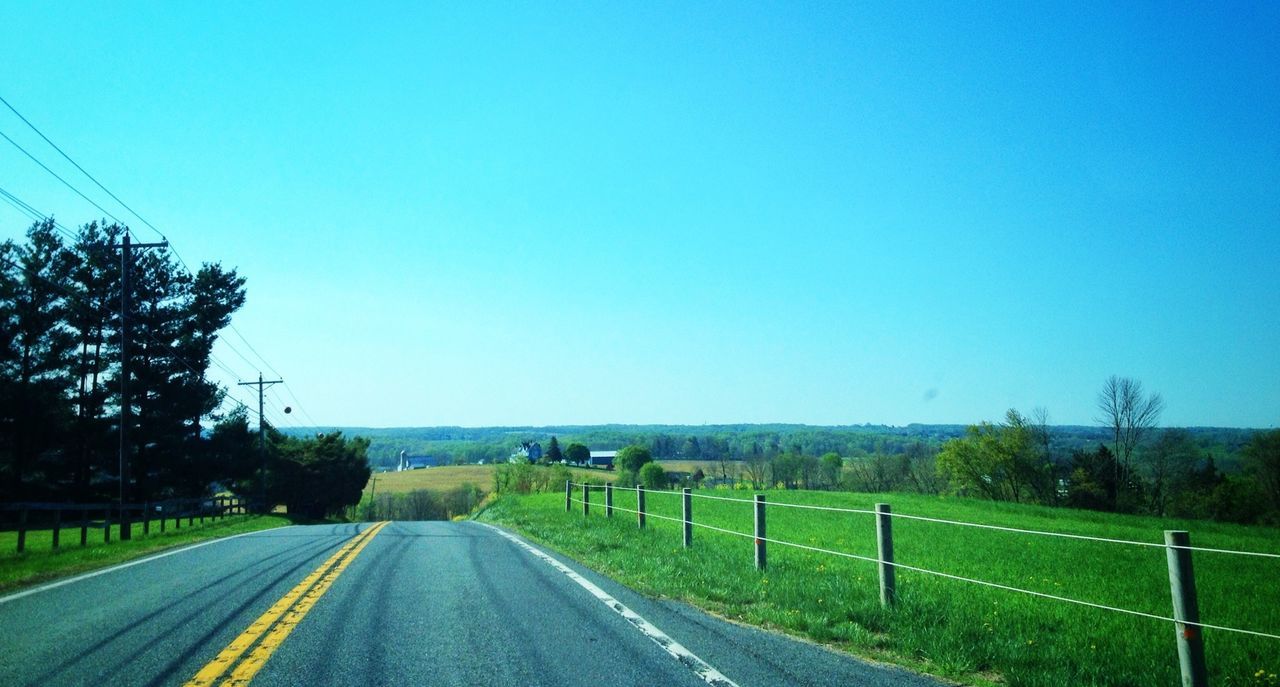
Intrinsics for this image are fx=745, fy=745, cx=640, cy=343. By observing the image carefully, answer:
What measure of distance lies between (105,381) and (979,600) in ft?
154

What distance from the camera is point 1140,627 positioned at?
8.26 metres

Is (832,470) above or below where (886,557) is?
below

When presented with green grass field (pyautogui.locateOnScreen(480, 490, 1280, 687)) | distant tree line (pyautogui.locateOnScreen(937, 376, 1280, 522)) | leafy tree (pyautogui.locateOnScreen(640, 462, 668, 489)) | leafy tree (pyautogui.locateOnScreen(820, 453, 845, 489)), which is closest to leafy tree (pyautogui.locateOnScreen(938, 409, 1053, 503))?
distant tree line (pyautogui.locateOnScreen(937, 376, 1280, 522))

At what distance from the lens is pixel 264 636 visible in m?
6.25

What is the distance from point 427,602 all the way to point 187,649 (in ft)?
8.36

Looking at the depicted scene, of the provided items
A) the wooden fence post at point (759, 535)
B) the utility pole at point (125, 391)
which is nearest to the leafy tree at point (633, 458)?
the utility pole at point (125, 391)

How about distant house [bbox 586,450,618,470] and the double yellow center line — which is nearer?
the double yellow center line

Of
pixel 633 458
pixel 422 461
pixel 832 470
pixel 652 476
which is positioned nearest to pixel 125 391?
pixel 652 476

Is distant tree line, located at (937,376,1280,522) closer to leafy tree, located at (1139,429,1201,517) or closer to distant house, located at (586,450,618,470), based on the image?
leafy tree, located at (1139,429,1201,517)

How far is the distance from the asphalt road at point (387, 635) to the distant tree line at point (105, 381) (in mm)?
30427

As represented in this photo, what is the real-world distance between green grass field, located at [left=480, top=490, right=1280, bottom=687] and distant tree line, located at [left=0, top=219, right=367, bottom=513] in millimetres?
31933

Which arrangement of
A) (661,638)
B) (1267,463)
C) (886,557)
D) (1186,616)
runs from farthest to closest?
(1267,463) < (886,557) < (661,638) < (1186,616)

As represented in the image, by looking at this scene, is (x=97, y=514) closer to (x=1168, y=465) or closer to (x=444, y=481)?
(x=444, y=481)

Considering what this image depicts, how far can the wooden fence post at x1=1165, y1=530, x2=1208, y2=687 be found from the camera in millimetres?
4984
